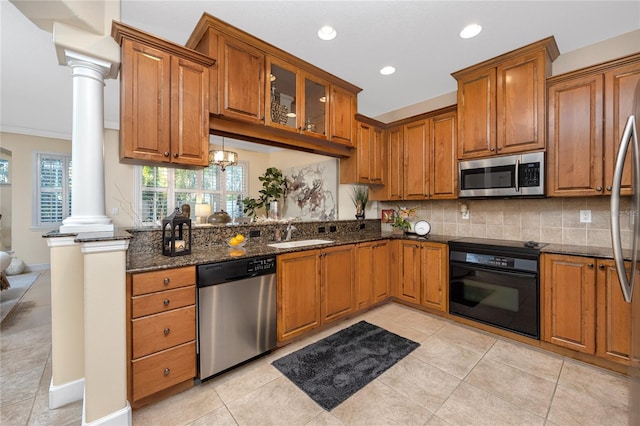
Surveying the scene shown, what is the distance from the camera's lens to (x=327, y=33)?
220 cm

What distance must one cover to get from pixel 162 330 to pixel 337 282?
5.21 feet

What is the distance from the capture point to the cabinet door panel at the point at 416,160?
327cm

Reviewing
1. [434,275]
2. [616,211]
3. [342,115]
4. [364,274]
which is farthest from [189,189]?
[616,211]

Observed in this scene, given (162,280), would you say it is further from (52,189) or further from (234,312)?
(52,189)

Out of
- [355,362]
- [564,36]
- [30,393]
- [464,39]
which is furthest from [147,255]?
[564,36]

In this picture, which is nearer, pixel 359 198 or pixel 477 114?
pixel 477 114

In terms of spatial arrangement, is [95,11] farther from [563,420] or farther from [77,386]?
[563,420]

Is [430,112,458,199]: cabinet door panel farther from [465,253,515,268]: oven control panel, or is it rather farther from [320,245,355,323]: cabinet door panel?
[320,245,355,323]: cabinet door panel

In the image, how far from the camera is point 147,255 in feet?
6.50

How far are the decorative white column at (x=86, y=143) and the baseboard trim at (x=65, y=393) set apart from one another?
104 centimetres

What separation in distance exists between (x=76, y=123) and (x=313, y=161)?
2.81m

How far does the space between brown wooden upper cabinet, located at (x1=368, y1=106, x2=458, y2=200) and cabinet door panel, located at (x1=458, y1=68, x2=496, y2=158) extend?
0.48 ft

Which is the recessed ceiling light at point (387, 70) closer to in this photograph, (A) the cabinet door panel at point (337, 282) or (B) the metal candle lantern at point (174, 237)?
(A) the cabinet door panel at point (337, 282)

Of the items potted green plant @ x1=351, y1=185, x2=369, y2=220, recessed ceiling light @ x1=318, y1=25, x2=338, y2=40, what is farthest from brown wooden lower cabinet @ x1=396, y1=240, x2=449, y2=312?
recessed ceiling light @ x1=318, y1=25, x2=338, y2=40
